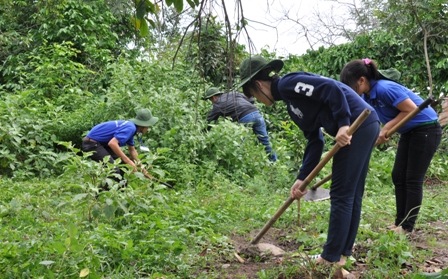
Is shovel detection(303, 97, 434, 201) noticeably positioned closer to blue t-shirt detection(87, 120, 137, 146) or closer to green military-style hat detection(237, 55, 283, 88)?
green military-style hat detection(237, 55, 283, 88)

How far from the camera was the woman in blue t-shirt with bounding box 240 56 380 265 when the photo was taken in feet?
10.6

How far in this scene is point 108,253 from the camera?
3.62 m

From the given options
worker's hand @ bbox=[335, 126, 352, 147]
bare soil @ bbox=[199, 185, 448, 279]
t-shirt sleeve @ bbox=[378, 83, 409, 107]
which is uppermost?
t-shirt sleeve @ bbox=[378, 83, 409, 107]

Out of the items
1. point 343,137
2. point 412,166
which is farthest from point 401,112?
point 343,137

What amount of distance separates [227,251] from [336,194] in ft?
3.78

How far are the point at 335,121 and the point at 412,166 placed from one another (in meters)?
1.33

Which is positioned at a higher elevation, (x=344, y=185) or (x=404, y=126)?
(x=404, y=126)

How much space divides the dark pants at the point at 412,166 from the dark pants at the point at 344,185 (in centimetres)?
105

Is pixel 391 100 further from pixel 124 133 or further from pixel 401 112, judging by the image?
pixel 124 133

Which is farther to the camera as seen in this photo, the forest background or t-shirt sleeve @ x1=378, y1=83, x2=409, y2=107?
t-shirt sleeve @ x1=378, y1=83, x2=409, y2=107

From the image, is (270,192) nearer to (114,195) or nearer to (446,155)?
(114,195)

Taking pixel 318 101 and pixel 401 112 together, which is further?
pixel 401 112

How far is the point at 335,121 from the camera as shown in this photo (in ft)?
10.9

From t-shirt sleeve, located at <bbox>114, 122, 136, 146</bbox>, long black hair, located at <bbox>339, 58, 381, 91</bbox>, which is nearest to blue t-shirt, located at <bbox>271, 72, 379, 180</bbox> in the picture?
long black hair, located at <bbox>339, 58, 381, 91</bbox>
